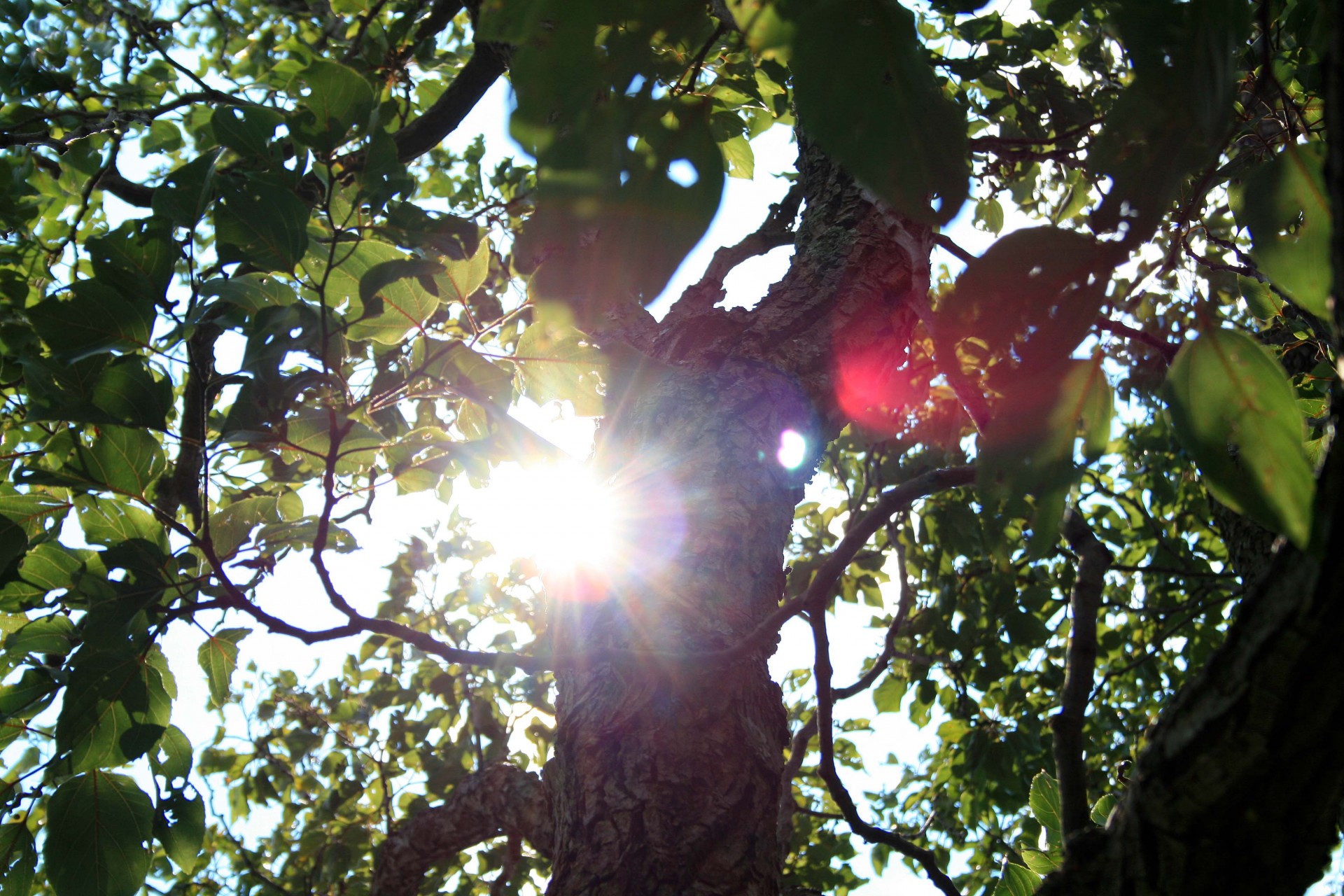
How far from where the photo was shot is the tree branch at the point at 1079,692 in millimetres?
811

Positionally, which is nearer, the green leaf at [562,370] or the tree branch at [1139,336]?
the tree branch at [1139,336]

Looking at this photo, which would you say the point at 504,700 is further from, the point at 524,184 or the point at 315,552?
the point at 315,552

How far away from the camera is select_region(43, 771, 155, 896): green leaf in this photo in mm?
1241

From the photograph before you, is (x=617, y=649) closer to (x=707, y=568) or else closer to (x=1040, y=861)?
(x=707, y=568)

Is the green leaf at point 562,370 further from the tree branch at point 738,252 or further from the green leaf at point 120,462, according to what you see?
the green leaf at point 120,462

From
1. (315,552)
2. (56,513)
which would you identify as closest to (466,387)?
(315,552)

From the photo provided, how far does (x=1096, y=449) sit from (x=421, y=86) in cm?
310

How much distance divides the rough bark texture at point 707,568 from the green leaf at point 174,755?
75cm

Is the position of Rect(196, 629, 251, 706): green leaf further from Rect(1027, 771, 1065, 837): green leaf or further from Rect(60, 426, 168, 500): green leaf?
Rect(1027, 771, 1065, 837): green leaf

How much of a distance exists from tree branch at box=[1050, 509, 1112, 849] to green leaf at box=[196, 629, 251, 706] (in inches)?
52.9

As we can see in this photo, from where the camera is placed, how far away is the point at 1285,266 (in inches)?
26.7

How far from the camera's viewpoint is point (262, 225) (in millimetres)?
1066

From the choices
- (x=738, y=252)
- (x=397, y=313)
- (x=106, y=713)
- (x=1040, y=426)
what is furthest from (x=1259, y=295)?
(x=106, y=713)

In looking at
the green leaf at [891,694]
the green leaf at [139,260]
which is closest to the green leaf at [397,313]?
the green leaf at [139,260]
